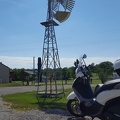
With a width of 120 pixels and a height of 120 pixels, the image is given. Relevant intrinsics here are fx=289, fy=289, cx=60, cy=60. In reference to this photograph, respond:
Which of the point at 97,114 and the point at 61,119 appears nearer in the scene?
the point at 97,114

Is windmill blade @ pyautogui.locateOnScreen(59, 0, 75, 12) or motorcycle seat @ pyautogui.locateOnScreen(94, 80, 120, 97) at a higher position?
windmill blade @ pyautogui.locateOnScreen(59, 0, 75, 12)

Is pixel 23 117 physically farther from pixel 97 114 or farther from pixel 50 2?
pixel 50 2

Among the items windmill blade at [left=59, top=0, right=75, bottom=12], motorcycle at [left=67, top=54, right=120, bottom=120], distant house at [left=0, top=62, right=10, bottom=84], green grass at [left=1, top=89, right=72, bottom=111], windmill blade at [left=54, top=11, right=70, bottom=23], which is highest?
windmill blade at [left=59, top=0, right=75, bottom=12]

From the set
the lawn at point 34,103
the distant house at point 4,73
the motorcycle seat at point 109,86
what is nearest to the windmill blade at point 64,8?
the lawn at point 34,103

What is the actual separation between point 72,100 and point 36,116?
1316mm

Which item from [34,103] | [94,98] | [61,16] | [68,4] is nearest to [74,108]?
[94,98]

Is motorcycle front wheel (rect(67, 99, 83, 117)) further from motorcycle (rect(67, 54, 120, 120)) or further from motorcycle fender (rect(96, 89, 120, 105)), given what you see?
motorcycle fender (rect(96, 89, 120, 105))

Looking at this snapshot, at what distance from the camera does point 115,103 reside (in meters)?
7.05

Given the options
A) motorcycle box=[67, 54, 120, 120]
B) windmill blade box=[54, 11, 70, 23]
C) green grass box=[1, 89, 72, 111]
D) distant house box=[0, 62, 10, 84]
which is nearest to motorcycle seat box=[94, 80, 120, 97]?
motorcycle box=[67, 54, 120, 120]

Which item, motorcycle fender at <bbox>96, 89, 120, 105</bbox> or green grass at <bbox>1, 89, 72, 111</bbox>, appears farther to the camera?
green grass at <bbox>1, 89, 72, 111</bbox>

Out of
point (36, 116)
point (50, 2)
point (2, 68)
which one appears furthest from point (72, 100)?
point (2, 68)

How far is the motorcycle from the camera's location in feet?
22.9

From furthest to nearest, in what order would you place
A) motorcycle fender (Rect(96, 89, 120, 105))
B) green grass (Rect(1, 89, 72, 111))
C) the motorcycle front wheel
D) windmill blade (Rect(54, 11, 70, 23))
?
windmill blade (Rect(54, 11, 70, 23))
green grass (Rect(1, 89, 72, 111))
the motorcycle front wheel
motorcycle fender (Rect(96, 89, 120, 105))

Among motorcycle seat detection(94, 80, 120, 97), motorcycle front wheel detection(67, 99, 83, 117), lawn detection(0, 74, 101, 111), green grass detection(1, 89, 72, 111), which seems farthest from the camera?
lawn detection(0, 74, 101, 111)
